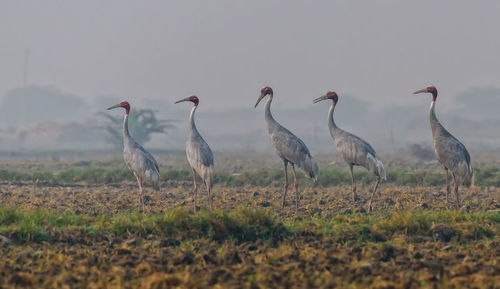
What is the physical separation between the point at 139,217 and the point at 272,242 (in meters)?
2.24

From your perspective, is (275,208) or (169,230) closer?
(169,230)

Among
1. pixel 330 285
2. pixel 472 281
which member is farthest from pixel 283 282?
pixel 472 281

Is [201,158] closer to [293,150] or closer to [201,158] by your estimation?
[201,158]

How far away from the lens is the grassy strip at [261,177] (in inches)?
798

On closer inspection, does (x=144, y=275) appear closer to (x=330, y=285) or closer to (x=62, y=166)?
(x=330, y=285)

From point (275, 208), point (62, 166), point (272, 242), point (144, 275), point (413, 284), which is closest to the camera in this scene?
point (413, 284)

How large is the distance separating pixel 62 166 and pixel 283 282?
29.3 m

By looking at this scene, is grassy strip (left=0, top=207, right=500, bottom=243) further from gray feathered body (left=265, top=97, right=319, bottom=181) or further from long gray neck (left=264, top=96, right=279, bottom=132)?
long gray neck (left=264, top=96, right=279, bottom=132)

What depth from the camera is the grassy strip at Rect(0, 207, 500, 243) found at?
31.3 ft

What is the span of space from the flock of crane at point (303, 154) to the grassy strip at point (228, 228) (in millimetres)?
2949

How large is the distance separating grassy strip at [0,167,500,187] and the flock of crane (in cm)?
558

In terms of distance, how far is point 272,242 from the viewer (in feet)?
A: 30.7

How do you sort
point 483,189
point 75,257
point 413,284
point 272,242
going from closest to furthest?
1. point 413,284
2. point 75,257
3. point 272,242
4. point 483,189

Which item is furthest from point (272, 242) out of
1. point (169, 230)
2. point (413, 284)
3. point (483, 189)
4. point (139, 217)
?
point (483, 189)
